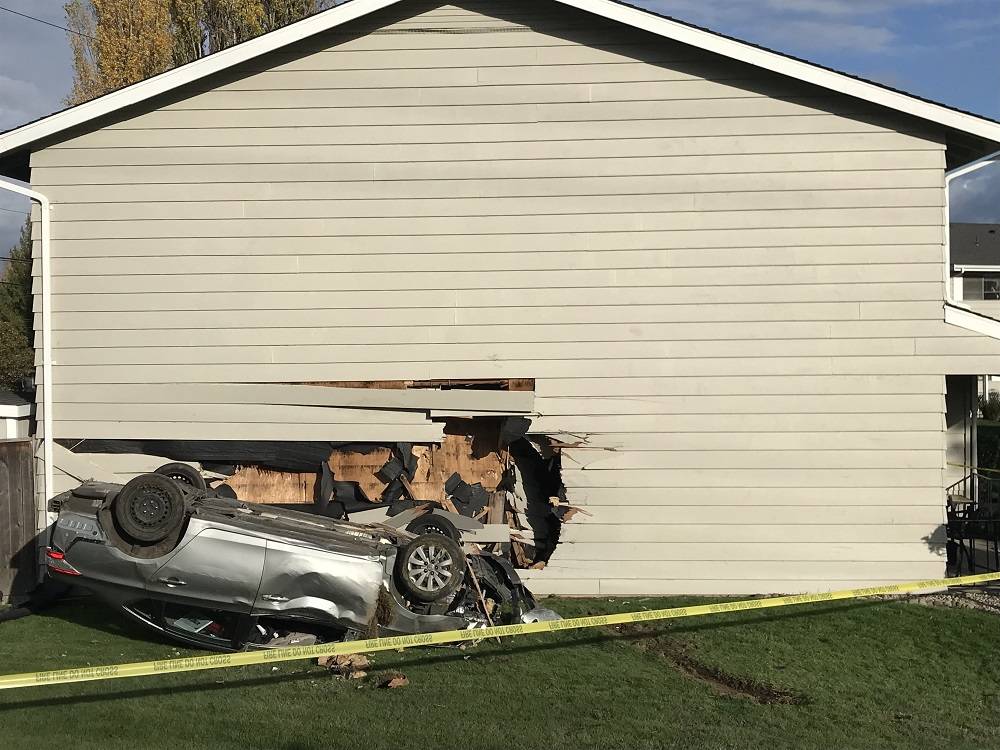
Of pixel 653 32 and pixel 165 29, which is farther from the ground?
pixel 165 29

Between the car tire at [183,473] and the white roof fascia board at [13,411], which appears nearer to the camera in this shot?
the car tire at [183,473]

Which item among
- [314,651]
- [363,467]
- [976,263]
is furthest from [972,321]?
[976,263]

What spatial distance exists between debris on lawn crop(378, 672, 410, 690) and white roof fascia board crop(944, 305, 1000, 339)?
274 inches

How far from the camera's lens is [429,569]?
27.9ft

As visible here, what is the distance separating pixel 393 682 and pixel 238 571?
1.66 metres

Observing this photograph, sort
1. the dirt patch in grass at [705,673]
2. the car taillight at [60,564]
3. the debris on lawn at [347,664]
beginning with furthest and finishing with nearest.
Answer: the car taillight at [60,564], the debris on lawn at [347,664], the dirt patch in grass at [705,673]

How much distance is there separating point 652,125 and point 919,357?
3879mm

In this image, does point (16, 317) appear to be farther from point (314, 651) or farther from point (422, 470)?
point (314, 651)

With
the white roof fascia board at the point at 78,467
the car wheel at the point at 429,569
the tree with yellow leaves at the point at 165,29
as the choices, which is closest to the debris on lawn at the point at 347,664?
the car wheel at the point at 429,569

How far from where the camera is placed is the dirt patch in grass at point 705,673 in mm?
7512

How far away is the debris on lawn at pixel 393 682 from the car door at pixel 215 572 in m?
1.35

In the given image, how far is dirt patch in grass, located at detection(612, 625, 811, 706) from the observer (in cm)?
751

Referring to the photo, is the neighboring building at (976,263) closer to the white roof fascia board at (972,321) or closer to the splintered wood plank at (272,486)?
the white roof fascia board at (972,321)

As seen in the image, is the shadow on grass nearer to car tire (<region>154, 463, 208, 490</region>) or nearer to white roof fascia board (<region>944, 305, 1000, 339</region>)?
car tire (<region>154, 463, 208, 490</region>)
